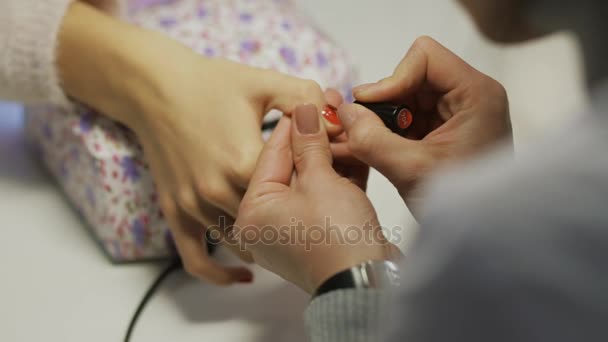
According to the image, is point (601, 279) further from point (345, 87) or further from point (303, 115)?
point (345, 87)

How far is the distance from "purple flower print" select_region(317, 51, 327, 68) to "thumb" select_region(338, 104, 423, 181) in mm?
247

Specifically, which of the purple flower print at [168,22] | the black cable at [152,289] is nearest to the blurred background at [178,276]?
the black cable at [152,289]

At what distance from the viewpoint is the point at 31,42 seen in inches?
26.2

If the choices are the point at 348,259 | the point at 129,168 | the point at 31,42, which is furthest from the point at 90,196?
the point at 348,259

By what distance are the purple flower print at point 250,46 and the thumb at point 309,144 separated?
0.20 meters

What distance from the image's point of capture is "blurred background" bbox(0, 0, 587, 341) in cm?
53

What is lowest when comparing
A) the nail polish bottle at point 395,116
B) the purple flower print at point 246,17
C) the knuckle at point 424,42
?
the purple flower print at point 246,17

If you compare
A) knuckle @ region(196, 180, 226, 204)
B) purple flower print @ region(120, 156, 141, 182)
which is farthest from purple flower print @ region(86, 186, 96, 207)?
knuckle @ region(196, 180, 226, 204)

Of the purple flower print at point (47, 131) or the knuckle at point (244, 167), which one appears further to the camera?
the purple flower print at point (47, 131)

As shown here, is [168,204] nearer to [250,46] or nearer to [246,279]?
[246,279]

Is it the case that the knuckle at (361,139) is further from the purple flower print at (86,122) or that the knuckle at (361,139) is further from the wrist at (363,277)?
the purple flower print at (86,122)

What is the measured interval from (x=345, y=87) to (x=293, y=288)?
0.25 meters

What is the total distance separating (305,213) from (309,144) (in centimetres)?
10

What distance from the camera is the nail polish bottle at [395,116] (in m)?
0.48
